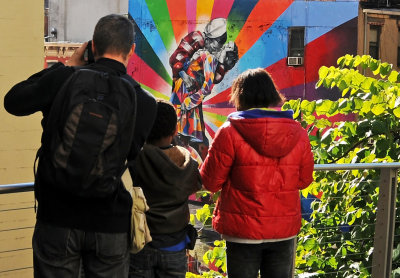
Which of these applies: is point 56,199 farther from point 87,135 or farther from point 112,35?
point 112,35

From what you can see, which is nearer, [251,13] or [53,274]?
[53,274]

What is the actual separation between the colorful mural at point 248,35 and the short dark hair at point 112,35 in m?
24.9

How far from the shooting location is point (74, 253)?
279 cm

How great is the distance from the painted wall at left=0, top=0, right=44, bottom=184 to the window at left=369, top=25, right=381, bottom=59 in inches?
917

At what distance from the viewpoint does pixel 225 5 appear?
1106 inches

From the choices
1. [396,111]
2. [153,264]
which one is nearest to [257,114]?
[153,264]

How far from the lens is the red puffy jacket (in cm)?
352

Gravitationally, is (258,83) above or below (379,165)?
above

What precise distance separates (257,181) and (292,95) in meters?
24.6

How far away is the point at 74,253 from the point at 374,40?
1083 inches

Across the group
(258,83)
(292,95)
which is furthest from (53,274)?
(292,95)

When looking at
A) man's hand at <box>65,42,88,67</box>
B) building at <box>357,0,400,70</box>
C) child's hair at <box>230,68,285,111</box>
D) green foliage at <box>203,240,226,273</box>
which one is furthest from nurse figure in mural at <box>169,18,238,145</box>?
man's hand at <box>65,42,88,67</box>

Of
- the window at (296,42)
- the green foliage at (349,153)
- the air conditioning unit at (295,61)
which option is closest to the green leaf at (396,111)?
Answer: the green foliage at (349,153)

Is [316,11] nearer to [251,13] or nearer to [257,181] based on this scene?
[251,13]
